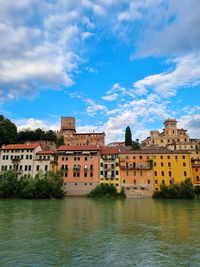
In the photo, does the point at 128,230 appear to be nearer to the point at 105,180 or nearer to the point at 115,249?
the point at 115,249

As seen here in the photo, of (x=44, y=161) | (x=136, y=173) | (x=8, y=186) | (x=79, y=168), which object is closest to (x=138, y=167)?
(x=136, y=173)

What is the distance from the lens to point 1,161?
225ft

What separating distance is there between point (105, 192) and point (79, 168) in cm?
957

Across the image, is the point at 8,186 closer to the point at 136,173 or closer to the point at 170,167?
the point at 136,173

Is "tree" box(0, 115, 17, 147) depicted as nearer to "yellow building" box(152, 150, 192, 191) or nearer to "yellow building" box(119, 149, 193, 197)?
"yellow building" box(119, 149, 193, 197)

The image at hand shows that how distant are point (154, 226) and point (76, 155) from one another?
4739 cm

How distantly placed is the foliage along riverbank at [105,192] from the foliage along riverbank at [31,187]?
782 centimetres

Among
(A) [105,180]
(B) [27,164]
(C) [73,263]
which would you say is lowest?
(C) [73,263]

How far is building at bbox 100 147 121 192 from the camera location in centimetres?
6506

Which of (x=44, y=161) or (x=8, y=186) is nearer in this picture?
(x=8, y=186)

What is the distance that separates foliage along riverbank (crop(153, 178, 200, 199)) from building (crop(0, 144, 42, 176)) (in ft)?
110

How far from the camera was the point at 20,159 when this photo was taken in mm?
67938

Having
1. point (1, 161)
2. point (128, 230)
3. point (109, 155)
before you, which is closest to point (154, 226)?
point (128, 230)

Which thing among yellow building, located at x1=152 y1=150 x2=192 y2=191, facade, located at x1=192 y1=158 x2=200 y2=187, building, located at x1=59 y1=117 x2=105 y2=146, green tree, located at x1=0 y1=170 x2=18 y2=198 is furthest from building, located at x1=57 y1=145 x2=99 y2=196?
building, located at x1=59 y1=117 x2=105 y2=146
